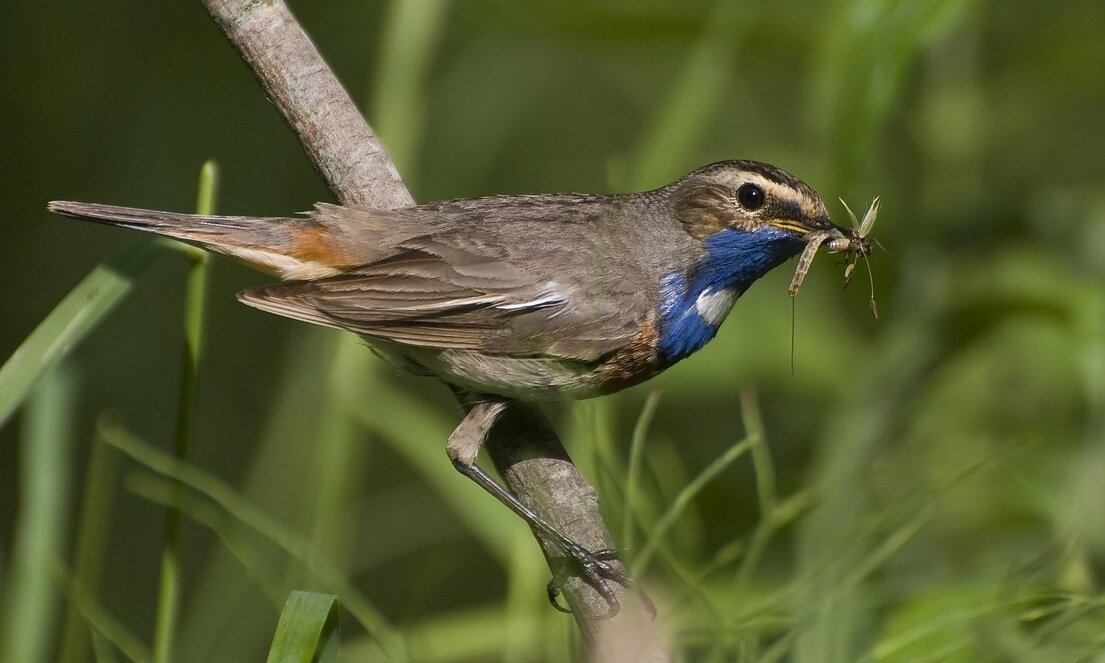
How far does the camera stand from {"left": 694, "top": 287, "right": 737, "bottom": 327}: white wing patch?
3707mm

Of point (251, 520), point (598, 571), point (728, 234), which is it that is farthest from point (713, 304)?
point (251, 520)

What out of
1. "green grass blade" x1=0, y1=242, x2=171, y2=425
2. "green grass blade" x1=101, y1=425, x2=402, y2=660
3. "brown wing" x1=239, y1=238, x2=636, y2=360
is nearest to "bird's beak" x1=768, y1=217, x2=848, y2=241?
"brown wing" x1=239, y1=238, x2=636, y2=360

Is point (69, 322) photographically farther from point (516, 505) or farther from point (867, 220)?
point (867, 220)

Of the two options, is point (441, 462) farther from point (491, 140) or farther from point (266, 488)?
point (491, 140)

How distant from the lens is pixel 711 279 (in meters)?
3.73

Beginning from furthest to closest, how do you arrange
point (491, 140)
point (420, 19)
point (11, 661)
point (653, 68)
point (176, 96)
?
point (176, 96) < point (653, 68) < point (491, 140) < point (420, 19) < point (11, 661)

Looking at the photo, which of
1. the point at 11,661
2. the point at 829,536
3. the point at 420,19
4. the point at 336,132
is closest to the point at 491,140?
the point at 420,19

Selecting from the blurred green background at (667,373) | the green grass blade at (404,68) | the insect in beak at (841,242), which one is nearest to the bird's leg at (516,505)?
the blurred green background at (667,373)

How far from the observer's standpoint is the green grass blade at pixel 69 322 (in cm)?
255

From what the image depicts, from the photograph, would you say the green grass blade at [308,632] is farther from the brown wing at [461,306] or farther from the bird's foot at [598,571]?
the brown wing at [461,306]

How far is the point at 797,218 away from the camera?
11.7 ft

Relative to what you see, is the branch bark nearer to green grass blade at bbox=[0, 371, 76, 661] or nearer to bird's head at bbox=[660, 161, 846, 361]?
bird's head at bbox=[660, 161, 846, 361]

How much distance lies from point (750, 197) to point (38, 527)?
1.99 m

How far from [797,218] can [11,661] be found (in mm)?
2189
